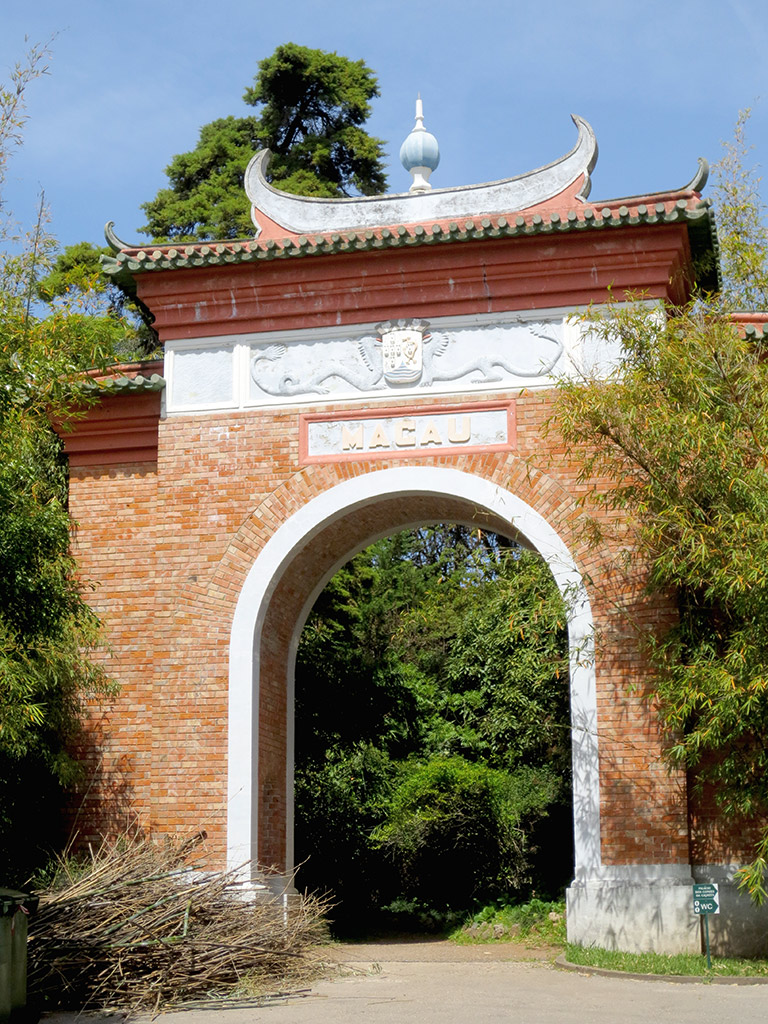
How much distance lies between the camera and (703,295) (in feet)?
43.0

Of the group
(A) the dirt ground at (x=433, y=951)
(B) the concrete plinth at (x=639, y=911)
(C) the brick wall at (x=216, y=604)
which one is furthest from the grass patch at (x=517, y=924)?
(C) the brick wall at (x=216, y=604)

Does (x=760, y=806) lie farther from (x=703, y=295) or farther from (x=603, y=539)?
(x=703, y=295)

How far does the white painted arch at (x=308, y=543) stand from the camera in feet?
33.7

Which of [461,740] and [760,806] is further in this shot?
[461,740]

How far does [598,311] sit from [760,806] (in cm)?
421

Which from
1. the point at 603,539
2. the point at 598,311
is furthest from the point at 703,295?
the point at 603,539

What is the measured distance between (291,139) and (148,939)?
57.5 ft

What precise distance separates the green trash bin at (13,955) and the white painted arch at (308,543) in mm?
3071

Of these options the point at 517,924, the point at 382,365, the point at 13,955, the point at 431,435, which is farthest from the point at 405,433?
the point at 517,924

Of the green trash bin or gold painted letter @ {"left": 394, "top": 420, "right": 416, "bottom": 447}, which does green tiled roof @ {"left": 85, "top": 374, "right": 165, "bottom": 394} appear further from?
the green trash bin

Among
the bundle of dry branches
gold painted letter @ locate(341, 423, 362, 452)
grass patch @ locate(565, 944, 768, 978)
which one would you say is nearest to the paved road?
grass patch @ locate(565, 944, 768, 978)

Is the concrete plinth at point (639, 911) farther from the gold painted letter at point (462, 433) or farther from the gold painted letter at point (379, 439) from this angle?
the gold painted letter at point (379, 439)

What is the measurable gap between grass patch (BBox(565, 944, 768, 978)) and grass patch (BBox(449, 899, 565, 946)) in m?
3.11

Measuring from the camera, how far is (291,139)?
22969 mm
